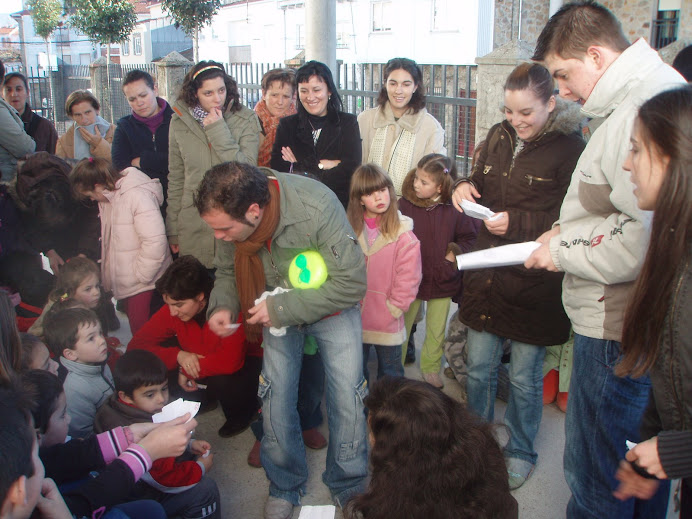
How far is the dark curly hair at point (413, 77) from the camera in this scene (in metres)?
4.14

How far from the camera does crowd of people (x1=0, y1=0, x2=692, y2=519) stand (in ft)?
5.46

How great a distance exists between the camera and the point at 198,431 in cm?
358

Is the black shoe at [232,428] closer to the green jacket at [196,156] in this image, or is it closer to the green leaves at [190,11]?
the green jacket at [196,156]

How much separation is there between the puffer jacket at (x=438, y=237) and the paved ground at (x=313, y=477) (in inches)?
33.1

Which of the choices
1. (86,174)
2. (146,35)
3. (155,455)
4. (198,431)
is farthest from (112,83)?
(146,35)

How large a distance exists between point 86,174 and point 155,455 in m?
2.38

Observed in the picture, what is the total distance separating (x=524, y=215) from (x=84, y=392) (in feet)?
7.60

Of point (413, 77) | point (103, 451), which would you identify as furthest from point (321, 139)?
point (103, 451)

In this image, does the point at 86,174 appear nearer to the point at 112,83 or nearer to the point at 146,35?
the point at 112,83

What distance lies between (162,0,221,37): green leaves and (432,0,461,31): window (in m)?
8.20

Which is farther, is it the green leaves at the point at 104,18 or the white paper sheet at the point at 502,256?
the green leaves at the point at 104,18

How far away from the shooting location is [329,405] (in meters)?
2.82

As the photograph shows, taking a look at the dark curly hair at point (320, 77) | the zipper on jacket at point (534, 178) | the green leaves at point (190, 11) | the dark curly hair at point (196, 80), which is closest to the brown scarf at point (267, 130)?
the dark curly hair at point (320, 77)

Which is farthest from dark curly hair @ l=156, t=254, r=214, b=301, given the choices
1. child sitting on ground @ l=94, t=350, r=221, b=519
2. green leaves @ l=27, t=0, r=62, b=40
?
green leaves @ l=27, t=0, r=62, b=40
